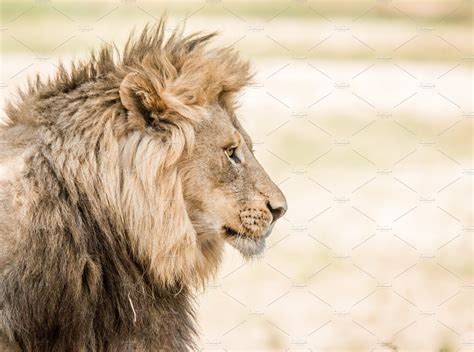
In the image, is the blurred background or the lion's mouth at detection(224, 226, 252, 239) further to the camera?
the blurred background

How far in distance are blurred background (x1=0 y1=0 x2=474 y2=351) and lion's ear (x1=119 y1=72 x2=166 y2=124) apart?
0.58 m

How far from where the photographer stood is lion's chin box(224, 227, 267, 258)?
4.29m

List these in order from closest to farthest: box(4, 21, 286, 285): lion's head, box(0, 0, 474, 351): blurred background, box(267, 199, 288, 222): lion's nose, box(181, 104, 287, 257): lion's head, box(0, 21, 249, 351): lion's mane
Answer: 1. box(0, 21, 249, 351): lion's mane
2. box(4, 21, 286, 285): lion's head
3. box(181, 104, 287, 257): lion's head
4. box(267, 199, 288, 222): lion's nose
5. box(0, 0, 474, 351): blurred background

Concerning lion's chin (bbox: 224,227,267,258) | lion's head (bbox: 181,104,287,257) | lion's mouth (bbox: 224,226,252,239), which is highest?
lion's head (bbox: 181,104,287,257)

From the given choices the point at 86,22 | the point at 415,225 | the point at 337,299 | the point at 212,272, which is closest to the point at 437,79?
the point at 86,22

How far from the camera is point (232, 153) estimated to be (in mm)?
4309

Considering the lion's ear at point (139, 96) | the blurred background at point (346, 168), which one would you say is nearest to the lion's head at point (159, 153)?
the lion's ear at point (139, 96)

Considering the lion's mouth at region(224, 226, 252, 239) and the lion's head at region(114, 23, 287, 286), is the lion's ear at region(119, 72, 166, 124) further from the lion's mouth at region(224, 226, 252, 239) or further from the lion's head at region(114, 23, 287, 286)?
the lion's mouth at region(224, 226, 252, 239)

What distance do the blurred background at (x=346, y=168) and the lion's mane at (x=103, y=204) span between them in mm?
551

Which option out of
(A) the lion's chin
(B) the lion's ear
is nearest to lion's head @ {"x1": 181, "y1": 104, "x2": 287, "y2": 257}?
(A) the lion's chin

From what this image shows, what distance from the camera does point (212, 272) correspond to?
445 centimetres

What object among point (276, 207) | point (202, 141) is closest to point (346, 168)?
point (276, 207)

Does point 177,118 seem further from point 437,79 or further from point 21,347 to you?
point 437,79

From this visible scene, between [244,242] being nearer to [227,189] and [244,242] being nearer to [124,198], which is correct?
[227,189]
